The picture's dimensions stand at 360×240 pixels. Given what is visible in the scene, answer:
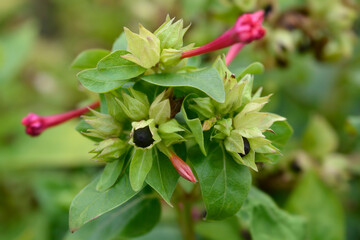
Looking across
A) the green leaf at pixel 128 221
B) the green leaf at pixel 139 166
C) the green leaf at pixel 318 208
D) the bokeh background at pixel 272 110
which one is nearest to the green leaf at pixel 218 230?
the bokeh background at pixel 272 110

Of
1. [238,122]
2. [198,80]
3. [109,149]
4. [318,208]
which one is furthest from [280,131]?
[318,208]

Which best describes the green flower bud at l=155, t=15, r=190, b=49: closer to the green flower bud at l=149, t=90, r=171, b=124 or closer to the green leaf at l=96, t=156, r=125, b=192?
the green flower bud at l=149, t=90, r=171, b=124

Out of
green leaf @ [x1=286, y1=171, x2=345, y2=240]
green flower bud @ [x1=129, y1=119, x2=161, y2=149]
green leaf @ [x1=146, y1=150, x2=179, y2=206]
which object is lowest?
green leaf @ [x1=286, y1=171, x2=345, y2=240]

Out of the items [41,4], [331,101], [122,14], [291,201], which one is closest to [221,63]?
[291,201]

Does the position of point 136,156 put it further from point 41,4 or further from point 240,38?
point 41,4

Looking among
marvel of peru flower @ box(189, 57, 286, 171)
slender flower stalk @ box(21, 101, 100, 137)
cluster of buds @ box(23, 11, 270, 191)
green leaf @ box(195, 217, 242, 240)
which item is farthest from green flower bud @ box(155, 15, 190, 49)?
green leaf @ box(195, 217, 242, 240)

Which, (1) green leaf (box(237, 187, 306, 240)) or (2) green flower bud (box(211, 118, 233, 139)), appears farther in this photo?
(1) green leaf (box(237, 187, 306, 240))

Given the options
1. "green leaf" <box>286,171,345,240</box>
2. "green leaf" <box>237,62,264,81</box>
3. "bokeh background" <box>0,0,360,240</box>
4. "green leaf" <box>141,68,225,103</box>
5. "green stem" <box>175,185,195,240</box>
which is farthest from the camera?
"bokeh background" <box>0,0,360,240</box>
